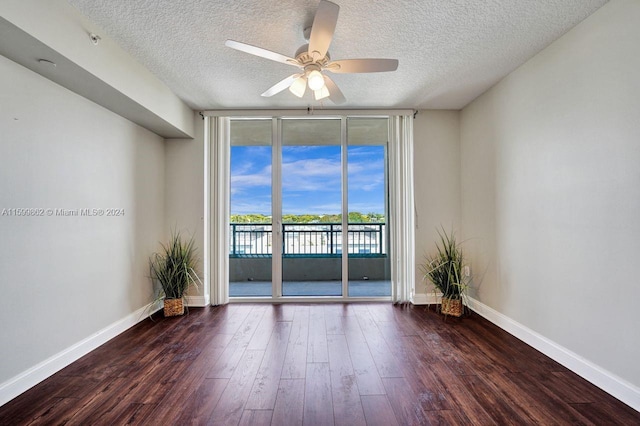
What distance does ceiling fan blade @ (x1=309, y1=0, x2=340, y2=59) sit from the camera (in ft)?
5.22

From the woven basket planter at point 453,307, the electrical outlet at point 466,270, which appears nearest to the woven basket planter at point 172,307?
the woven basket planter at point 453,307

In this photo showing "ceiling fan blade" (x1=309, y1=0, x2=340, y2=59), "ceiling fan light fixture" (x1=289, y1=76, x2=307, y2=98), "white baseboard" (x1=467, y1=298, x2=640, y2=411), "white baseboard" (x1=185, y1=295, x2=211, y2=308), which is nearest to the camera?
"ceiling fan blade" (x1=309, y1=0, x2=340, y2=59)

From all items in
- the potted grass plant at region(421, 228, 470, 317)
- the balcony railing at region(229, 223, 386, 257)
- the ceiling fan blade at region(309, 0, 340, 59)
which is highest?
the ceiling fan blade at region(309, 0, 340, 59)

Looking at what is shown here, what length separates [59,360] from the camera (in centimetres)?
214

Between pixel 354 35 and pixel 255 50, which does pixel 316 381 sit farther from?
pixel 354 35

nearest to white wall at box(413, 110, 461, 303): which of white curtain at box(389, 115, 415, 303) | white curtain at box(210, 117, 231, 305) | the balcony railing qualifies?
white curtain at box(389, 115, 415, 303)

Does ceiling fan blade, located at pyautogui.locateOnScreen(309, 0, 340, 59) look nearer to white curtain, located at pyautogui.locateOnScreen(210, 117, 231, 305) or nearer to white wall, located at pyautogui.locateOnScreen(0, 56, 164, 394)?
white wall, located at pyautogui.locateOnScreen(0, 56, 164, 394)

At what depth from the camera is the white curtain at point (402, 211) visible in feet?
12.4

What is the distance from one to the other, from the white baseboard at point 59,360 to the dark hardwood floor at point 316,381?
0.06 meters

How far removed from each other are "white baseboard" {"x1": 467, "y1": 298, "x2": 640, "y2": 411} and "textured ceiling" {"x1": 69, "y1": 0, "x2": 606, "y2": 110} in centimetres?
240

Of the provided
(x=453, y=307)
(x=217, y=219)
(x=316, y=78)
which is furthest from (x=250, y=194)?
(x=453, y=307)

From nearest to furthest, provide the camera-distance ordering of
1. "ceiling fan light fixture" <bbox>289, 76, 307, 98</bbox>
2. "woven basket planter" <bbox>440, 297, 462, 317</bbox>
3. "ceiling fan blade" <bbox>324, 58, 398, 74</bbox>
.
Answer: "ceiling fan blade" <bbox>324, 58, 398, 74</bbox> → "ceiling fan light fixture" <bbox>289, 76, 307, 98</bbox> → "woven basket planter" <bbox>440, 297, 462, 317</bbox>

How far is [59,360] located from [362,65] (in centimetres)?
314

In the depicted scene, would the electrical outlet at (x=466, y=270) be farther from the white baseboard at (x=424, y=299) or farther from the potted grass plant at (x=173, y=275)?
the potted grass plant at (x=173, y=275)
